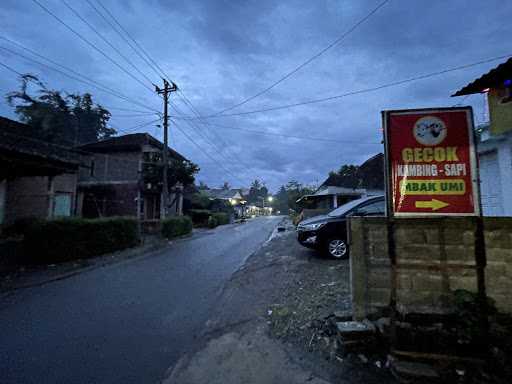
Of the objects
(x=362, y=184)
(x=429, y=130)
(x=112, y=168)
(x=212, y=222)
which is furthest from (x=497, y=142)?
(x=112, y=168)

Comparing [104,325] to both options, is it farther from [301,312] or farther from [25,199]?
[25,199]

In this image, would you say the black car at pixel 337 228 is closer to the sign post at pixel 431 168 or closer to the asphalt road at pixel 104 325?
the asphalt road at pixel 104 325

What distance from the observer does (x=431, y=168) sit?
133 inches

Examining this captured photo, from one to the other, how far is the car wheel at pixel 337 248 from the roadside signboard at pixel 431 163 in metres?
4.22

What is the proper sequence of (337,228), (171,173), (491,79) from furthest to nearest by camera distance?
(171,173) < (337,228) < (491,79)

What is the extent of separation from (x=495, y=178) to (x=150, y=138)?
23.5m

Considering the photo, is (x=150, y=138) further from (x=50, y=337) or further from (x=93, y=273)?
(x=50, y=337)

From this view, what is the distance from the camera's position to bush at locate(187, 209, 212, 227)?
2842 centimetres

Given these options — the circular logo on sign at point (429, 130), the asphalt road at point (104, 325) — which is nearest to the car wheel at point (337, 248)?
the asphalt road at point (104, 325)

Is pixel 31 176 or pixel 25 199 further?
pixel 25 199

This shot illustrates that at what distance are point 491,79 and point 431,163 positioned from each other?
19.4ft

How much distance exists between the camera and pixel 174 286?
20.6ft

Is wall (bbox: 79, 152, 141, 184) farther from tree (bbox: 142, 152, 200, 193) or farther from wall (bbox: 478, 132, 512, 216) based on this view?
wall (bbox: 478, 132, 512, 216)

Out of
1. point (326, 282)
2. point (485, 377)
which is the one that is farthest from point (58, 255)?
point (485, 377)
